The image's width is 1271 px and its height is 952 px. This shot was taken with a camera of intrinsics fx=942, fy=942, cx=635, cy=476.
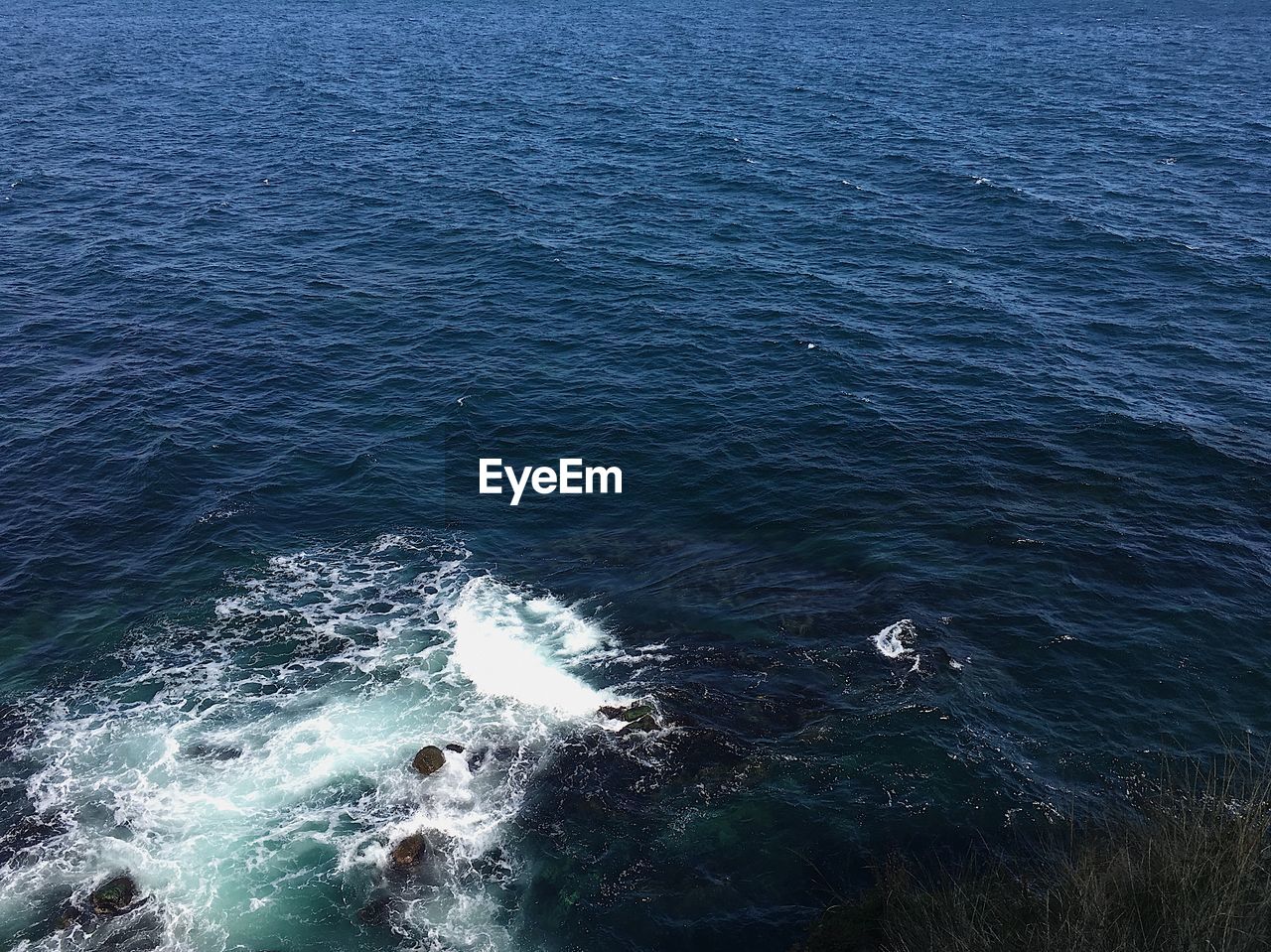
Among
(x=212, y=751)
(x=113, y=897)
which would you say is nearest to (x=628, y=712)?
(x=212, y=751)

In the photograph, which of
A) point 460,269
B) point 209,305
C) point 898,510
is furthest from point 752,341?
point 209,305

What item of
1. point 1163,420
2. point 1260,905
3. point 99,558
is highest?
point 1260,905

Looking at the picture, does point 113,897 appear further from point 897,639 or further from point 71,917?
point 897,639

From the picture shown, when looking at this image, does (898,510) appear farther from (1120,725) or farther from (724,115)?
(724,115)

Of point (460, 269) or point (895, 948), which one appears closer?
point (895, 948)

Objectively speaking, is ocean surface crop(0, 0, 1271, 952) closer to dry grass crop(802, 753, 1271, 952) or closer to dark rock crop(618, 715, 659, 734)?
dark rock crop(618, 715, 659, 734)
